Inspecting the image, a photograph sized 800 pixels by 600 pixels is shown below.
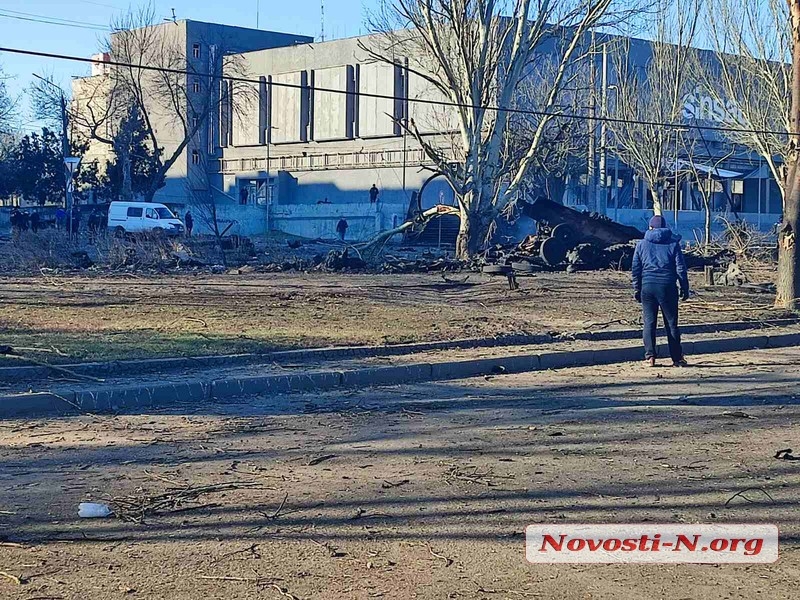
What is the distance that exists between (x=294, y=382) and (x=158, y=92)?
62.1 metres

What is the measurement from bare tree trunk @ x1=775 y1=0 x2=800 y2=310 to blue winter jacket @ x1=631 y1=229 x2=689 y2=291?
6.21 meters

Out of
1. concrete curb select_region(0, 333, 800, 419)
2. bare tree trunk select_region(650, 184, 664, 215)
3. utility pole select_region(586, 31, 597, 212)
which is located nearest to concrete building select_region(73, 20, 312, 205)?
utility pole select_region(586, 31, 597, 212)

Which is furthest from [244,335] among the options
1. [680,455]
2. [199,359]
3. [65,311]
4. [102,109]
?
[102,109]

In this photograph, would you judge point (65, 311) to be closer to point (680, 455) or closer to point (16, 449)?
point (16, 449)

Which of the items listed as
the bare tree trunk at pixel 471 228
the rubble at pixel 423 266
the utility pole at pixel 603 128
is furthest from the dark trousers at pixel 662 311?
the utility pole at pixel 603 128

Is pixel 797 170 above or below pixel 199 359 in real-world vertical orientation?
above

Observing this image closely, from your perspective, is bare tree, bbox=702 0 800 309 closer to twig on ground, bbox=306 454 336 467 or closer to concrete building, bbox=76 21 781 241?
concrete building, bbox=76 21 781 241

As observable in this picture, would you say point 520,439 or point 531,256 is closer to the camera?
point 520,439

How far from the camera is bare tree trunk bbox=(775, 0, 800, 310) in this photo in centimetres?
1759

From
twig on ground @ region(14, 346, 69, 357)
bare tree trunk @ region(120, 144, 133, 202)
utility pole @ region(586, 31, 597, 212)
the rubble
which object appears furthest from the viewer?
bare tree trunk @ region(120, 144, 133, 202)

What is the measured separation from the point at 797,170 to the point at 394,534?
46.5 ft

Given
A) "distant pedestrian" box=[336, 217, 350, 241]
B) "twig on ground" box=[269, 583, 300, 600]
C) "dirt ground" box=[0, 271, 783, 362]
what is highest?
"distant pedestrian" box=[336, 217, 350, 241]

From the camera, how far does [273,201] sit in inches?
2778

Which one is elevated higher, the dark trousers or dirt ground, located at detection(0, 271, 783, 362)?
the dark trousers
